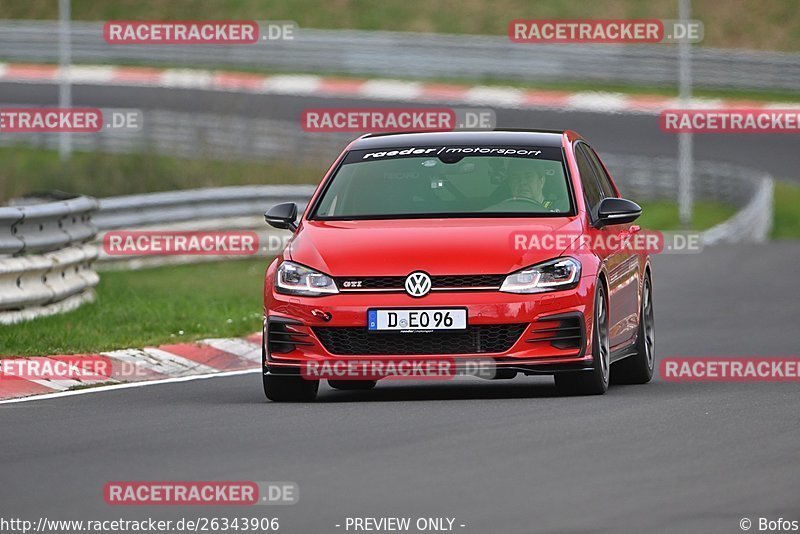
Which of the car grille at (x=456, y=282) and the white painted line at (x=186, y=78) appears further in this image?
the white painted line at (x=186, y=78)

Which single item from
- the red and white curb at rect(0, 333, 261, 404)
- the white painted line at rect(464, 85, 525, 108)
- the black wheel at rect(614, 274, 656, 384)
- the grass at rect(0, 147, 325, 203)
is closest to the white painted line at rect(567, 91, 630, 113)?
the white painted line at rect(464, 85, 525, 108)

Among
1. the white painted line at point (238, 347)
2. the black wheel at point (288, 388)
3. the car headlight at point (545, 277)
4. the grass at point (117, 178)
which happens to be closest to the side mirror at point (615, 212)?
the car headlight at point (545, 277)

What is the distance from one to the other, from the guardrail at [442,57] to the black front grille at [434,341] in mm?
35274

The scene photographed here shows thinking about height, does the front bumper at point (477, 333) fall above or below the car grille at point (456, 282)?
below

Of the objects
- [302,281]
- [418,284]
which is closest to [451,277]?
[418,284]

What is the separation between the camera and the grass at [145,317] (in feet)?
45.3

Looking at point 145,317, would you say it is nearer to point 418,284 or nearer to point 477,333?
point 418,284

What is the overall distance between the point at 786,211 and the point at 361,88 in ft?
47.5

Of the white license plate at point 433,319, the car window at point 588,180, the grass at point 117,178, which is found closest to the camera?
the white license plate at point 433,319

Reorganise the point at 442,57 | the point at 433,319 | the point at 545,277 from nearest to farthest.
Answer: the point at 433,319, the point at 545,277, the point at 442,57

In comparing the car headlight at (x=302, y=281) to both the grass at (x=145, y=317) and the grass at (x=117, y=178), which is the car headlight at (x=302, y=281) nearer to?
the grass at (x=145, y=317)

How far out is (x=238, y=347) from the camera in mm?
14734

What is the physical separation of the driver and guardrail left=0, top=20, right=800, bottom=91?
34.0m

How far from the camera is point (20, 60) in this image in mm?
50281
